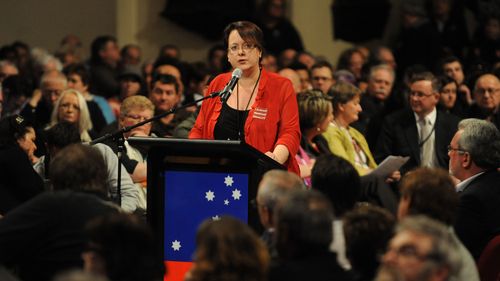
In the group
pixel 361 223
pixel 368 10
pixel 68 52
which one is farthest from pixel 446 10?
pixel 361 223

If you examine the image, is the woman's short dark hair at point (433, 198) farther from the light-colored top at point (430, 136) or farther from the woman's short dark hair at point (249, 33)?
the light-colored top at point (430, 136)

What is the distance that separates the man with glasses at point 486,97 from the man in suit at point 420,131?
61cm

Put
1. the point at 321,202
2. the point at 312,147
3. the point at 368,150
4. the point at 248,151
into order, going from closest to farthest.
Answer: the point at 321,202 → the point at 248,151 → the point at 312,147 → the point at 368,150


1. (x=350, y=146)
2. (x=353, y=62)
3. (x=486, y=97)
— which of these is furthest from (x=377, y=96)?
(x=350, y=146)

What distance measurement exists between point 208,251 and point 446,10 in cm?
1132

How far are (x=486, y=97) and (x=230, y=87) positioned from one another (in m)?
4.69

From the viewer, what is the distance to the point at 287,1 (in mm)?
15570

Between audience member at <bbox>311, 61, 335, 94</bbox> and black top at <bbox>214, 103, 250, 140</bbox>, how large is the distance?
4.49 meters

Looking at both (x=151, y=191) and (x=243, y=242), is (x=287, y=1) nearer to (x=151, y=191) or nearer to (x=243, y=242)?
(x=151, y=191)

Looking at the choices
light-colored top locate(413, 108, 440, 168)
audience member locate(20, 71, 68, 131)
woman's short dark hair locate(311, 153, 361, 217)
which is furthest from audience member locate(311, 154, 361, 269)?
audience member locate(20, 71, 68, 131)

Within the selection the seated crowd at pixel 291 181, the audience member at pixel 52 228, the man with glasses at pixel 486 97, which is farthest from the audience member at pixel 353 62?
the audience member at pixel 52 228

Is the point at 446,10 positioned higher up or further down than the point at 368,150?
higher up

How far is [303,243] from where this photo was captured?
5.00 meters

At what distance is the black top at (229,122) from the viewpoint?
24.3ft
